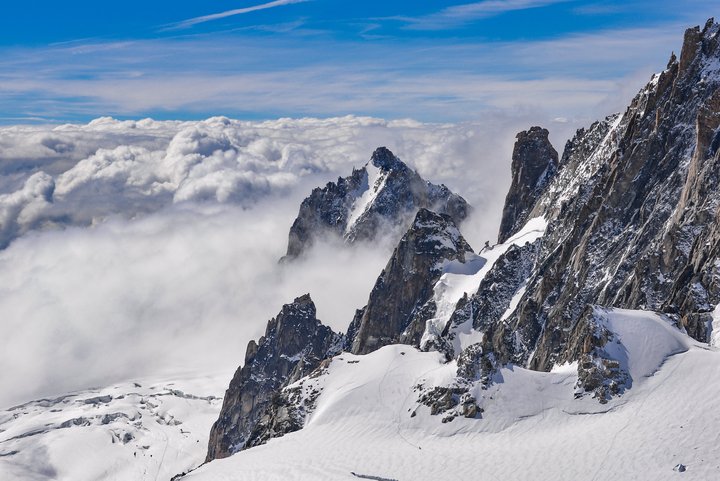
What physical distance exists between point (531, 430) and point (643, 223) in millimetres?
75340

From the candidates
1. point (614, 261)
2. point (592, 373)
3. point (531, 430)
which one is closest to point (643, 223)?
point (614, 261)

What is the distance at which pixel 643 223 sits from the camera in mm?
150625

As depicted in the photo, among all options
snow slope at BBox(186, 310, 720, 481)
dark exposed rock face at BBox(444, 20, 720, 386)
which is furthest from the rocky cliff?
snow slope at BBox(186, 310, 720, 481)

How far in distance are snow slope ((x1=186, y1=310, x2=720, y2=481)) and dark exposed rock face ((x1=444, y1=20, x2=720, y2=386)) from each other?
15925 millimetres

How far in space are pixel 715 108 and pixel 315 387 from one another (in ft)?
294

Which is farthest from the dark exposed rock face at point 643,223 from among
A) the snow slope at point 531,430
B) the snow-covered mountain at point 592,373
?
the snow slope at point 531,430

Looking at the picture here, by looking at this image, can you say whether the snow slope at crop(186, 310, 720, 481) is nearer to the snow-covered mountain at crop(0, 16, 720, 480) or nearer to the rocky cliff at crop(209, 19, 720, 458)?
the snow-covered mountain at crop(0, 16, 720, 480)

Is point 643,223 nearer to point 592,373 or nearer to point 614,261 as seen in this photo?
point 614,261

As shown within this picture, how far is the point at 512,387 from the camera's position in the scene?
99.6m

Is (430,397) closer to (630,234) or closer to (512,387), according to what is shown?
(512,387)

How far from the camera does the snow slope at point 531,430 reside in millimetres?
77625

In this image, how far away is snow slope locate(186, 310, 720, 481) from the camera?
77.6m

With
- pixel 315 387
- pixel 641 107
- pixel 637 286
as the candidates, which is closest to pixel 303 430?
pixel 315 387

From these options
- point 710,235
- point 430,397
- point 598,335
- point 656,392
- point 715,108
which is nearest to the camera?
point 656,392
